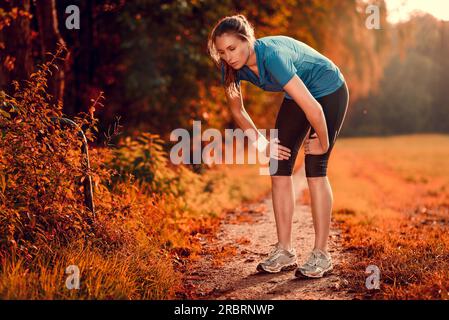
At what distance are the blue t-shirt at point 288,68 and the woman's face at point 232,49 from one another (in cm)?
8

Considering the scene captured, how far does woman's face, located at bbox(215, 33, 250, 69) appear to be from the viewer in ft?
11.0

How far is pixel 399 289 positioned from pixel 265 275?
0.92 meters

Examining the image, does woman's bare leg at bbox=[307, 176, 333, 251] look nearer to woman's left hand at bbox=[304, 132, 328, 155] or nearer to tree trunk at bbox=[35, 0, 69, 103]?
woman's left hand at bbox=[304, 132, 328, 155]

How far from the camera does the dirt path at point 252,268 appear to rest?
3.36 meters

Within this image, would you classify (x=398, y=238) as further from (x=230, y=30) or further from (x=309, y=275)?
(x=230, y=30)

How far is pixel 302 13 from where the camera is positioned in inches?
576

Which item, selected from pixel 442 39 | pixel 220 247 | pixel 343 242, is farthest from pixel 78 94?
pixel 442 39

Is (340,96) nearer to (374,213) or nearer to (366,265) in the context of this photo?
(366,265)

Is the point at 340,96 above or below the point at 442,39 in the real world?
below

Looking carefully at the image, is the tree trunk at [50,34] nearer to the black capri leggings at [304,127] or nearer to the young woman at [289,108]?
the young woman at [289,108]

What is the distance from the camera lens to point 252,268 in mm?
3926

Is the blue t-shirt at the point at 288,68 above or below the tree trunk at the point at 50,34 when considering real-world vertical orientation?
below

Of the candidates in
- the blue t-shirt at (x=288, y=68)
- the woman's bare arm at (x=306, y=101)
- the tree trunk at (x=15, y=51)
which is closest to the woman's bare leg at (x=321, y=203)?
the woman's bare arm at (x=306, y=101)

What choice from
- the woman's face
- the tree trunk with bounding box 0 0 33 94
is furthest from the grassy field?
the tree trunk with bounding box 0 0 33 94
